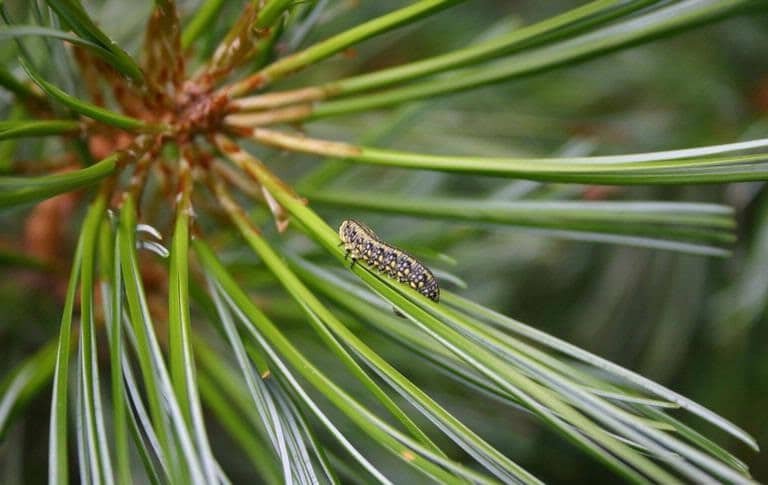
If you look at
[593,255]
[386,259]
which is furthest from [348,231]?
[593,255]

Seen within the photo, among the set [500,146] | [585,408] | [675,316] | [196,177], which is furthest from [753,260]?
[196,177]

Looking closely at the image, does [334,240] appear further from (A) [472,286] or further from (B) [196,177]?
(A) [472,286]

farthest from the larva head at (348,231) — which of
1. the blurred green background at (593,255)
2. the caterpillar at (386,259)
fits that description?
the blurred green background at (593,255)

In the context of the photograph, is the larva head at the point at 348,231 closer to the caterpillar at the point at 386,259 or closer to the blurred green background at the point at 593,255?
the caterpillar at the point at 386,259

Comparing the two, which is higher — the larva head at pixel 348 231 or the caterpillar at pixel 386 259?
the larva head at pixel 348 231

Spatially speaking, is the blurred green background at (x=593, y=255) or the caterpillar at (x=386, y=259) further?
the blurred green background at (x=593, y=255)
